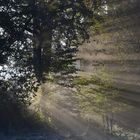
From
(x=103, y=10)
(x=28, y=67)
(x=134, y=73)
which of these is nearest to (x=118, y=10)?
(x=103, y=10)

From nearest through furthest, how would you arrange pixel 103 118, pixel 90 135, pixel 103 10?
pixel 90 135 → pixel 103 10 → pixel 103 118

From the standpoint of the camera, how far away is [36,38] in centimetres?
2058

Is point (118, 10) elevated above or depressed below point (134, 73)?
above

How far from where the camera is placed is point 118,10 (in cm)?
2233

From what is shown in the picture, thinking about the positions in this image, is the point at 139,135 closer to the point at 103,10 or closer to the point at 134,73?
the point at 134,73

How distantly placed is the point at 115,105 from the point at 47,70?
356cm

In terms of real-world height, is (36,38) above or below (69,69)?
above

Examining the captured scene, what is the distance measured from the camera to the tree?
19734mm

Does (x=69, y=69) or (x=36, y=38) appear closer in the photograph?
(x=36, y=38)

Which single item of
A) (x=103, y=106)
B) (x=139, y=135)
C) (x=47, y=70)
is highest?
(x=47, y=70)

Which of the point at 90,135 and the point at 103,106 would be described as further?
the point at 103,106

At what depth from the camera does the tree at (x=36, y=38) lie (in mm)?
19734

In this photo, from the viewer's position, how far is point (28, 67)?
20547 millimetres

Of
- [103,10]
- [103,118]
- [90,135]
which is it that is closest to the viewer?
[90,135]
